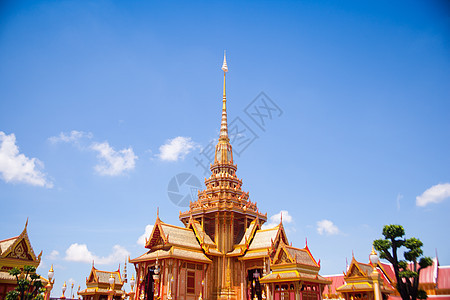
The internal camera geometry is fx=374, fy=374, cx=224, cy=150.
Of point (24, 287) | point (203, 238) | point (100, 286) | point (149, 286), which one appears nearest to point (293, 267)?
point (203, 238)

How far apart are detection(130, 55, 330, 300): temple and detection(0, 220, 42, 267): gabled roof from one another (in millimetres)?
9749

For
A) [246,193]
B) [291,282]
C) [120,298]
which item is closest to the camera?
[291,282]

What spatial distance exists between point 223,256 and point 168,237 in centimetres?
715

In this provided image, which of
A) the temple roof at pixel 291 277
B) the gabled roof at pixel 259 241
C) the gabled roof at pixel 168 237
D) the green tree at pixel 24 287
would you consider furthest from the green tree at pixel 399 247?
the green tree at pixel 24 287

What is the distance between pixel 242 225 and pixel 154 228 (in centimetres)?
1118

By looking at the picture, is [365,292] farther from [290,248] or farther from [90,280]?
[90,280]

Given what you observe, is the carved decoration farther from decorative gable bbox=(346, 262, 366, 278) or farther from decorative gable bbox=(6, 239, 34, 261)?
decorative gable bbox=(346, 262, 366, 278)

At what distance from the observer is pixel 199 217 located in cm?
4544

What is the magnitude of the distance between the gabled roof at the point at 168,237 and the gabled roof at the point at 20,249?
10958 mm

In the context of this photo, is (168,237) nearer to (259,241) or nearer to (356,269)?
(259,241)

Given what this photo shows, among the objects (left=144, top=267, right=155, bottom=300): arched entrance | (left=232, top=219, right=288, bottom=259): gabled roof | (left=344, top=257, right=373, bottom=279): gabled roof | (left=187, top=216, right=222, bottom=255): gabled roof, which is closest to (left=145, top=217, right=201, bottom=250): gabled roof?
(left=187, top=216, right=222, bottom=255): gabled roof

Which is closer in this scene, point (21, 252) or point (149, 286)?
point (21, 252)

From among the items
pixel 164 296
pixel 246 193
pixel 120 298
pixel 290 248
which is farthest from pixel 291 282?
pixel 120 298

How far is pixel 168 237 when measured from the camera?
38531 mm
